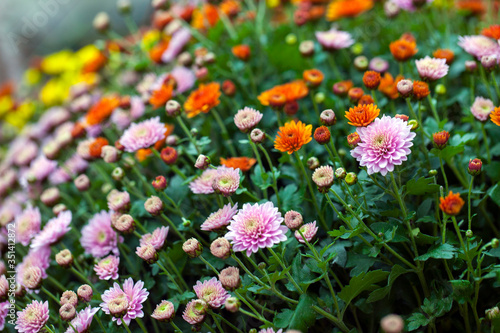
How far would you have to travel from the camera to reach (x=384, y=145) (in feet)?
3.59

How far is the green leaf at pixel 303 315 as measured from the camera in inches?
44.9

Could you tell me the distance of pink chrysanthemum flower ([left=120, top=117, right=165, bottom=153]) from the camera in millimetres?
1464

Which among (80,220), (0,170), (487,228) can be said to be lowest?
(487,228)

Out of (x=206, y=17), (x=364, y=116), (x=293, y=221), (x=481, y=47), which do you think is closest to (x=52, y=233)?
(x=293, y=221)

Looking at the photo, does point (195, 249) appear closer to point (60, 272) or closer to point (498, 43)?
point (60, 272)

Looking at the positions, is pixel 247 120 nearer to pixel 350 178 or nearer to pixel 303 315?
pixel 350 178

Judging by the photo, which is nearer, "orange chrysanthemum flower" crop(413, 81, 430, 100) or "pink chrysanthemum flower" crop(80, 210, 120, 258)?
"orange chrysanthemum flower" crop(413, 81, 430, 100)

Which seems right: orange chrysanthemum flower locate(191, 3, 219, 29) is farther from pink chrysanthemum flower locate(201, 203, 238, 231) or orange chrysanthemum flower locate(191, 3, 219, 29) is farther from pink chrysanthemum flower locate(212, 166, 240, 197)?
pink chrysanthemum flower locate(201, 203, 238, 231)

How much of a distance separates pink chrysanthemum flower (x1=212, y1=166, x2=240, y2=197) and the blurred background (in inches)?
159

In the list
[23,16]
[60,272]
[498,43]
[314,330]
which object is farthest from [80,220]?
[23,16]

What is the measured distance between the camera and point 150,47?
2.46 meters

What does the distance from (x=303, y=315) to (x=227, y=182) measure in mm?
432

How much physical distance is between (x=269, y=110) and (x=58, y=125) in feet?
4.37

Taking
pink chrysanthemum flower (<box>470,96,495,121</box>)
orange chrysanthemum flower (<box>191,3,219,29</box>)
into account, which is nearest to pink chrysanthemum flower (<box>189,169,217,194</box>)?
pink chrysanthemum flower (<box>470,96,495,121</box>)
